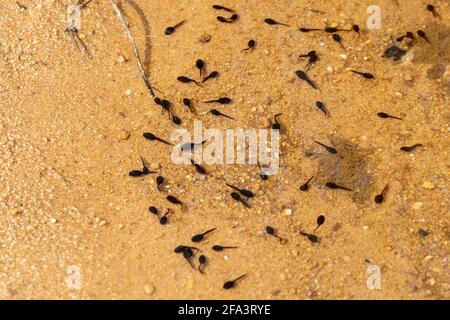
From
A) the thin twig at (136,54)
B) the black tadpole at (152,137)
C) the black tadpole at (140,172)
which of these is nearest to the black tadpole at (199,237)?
the black tadpole at (140,172)

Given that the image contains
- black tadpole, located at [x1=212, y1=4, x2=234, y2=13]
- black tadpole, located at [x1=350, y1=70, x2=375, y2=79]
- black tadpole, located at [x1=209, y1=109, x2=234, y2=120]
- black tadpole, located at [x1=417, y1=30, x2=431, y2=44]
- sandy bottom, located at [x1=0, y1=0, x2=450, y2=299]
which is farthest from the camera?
black tadpole, located at [x1=417, y1=30, x2=431, y2=44]

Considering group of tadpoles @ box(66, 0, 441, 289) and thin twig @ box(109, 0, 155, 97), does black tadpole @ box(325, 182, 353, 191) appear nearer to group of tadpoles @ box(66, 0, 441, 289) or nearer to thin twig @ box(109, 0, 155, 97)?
group of tadpoles @ box(66, 0, 441, 289)

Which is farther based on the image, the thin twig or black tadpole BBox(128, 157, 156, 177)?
the thin twig

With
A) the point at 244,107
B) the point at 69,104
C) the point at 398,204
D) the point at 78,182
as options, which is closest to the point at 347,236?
the point at 398,204

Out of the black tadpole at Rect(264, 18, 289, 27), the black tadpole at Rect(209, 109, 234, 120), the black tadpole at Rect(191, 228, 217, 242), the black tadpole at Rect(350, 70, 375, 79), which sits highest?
the black tadpole at Rect(264, 18, 289, 27)

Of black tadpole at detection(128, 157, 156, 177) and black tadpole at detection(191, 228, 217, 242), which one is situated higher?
black tadpole at detection(128, 157, 156, 177)

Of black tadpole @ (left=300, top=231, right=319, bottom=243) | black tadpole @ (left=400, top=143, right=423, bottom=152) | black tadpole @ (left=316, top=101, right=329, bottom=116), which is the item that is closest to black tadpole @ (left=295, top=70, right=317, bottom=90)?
black tadpole @ (left=316, top=101, right=329, bottom=116)

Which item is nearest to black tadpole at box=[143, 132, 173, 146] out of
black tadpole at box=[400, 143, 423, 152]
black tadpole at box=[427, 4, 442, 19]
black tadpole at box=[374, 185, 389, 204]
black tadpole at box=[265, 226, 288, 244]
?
black tadpole at box=[265, 226, 288, 244]

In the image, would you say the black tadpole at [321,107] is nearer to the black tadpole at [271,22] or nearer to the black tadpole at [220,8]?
the black tadpole at [271,22]

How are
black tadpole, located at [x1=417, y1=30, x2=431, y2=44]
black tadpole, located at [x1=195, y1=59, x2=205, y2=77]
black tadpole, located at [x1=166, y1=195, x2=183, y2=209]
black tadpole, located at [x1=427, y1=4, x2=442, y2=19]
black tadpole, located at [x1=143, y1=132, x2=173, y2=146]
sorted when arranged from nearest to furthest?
1. black tadpole, located at [x1=166, y1=195, x2=183, y2=209]
2. black tadpole, located at [x1=143, y1=132, x2=173, y2=146]
3. black tadpole, located at [x1=195, y1=59, x2=205, y2=77]
4. black tadpole, located at [x1=417, y1=30, x2=431, y2=44]
5. black tadpole, located at [x1=427, y1=4, x2=442, y2=19]
